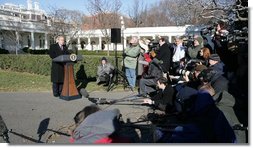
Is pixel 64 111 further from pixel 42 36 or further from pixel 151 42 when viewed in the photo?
pixel 42 36

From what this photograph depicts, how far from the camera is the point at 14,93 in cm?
984

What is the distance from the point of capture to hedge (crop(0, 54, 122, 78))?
12859 millimetres

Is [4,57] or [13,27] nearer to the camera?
[4,57]

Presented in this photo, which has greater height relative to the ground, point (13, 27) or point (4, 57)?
point (13, 27)

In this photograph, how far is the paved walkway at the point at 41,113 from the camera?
213 inches

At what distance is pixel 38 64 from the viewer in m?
15.5

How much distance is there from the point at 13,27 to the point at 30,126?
45002 mm

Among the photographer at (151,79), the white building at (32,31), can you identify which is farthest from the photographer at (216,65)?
the white building at (32,31)

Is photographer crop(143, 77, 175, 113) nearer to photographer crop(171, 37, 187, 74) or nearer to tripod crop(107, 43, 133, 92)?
photographer crop(171, 37, 187, 74)

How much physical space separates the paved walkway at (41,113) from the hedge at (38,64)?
358 centimetres

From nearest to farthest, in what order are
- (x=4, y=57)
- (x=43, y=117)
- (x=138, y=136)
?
(x=138, y=136), (x=43, y=117), (x=4, y=57)

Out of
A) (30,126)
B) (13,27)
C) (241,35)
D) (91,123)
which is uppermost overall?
(13,27)

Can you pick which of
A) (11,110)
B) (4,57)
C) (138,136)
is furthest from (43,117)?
(4,57)

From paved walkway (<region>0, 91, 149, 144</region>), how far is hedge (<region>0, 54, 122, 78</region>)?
358cm
